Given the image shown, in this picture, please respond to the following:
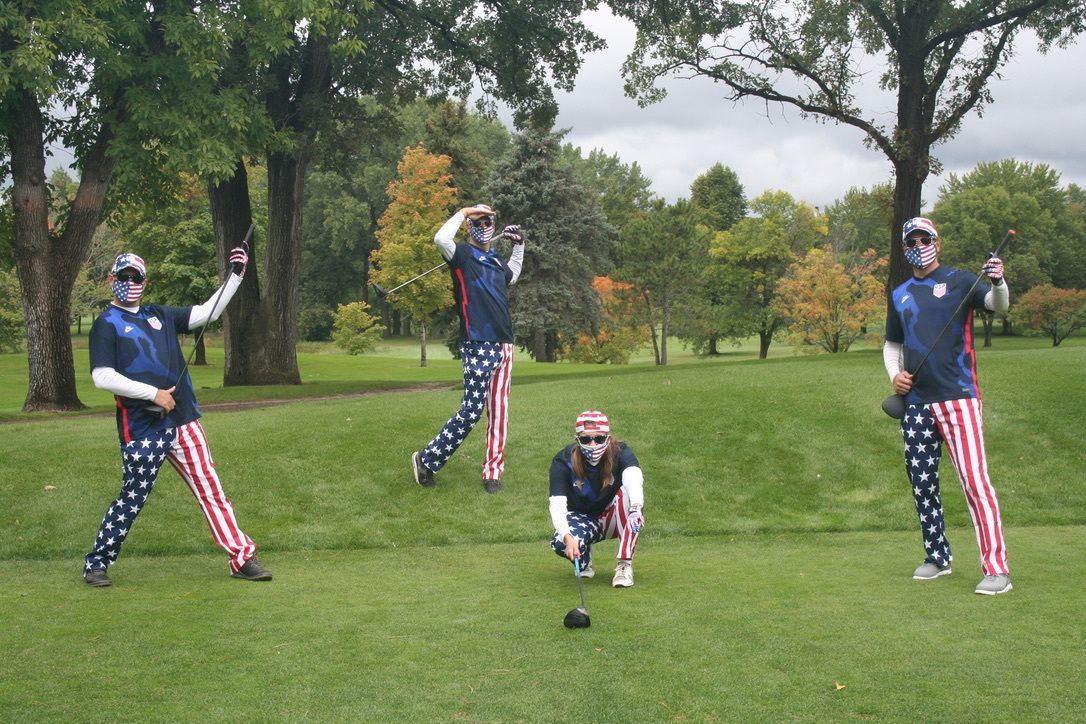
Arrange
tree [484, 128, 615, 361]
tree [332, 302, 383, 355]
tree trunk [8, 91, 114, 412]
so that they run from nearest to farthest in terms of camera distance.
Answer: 1. tree trunk [8, 91, 114, 412]
2. tree [484, 128, 615, 361]
3. tree [332, 302, 383, 355]

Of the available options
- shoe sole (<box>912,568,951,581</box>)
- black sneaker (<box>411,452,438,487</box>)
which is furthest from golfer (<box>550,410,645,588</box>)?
black sneaker (<box>411,452,438,487</box>)

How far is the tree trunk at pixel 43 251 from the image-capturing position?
19984 mm

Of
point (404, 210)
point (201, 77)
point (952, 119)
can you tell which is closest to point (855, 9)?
point (952, 119)

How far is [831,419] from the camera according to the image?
564 inches

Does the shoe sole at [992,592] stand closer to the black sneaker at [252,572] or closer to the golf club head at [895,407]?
the golf club head at [895,407]

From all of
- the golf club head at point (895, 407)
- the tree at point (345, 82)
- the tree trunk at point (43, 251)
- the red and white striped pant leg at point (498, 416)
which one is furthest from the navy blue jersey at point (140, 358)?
the tree at point (345, 82)

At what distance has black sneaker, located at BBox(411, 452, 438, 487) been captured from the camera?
11.6m

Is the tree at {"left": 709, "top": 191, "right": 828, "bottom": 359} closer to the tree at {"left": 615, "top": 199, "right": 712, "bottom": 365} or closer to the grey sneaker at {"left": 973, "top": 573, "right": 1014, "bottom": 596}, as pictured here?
the tree at {"left": 615, "top": 199, "right": 712, "bottom": 365}

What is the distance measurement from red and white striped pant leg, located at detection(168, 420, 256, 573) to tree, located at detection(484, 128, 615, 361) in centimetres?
4306

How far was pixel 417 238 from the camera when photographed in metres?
48.1

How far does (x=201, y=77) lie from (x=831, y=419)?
12943mm

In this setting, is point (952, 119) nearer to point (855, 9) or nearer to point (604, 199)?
point (855, 9)

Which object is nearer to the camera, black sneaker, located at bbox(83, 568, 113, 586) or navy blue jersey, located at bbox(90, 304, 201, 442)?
navy blue jersey, located at bbox(90, 304, 201, 442)

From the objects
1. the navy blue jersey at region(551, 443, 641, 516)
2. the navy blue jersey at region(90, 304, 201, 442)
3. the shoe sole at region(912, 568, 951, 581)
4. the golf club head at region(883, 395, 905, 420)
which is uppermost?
the navy blue jersey at region(90, 304, 201, 442)
